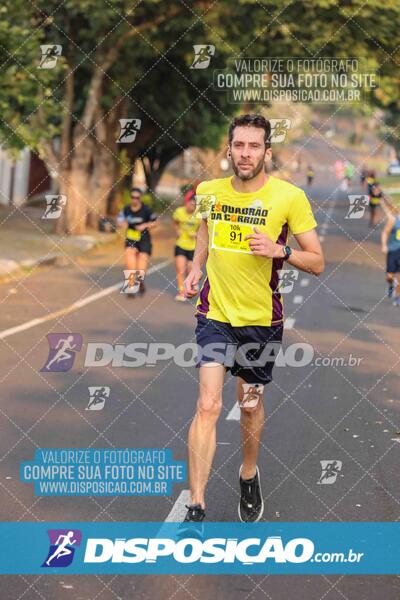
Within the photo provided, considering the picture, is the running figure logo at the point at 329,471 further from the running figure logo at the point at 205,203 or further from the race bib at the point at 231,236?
the running figure logo at the point at 205,203

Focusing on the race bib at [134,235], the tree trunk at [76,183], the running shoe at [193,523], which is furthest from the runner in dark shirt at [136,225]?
the running shoe at [193,523]

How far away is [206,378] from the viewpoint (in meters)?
7.33

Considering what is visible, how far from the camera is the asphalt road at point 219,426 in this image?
6582 mm

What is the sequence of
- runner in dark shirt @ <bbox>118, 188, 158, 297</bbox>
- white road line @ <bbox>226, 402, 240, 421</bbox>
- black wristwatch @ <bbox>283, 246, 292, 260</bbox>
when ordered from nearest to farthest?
black wristwatch @ <bbox>283, 246, 292, 260</bbox>, white road line @ <bbox>226, 402, 240, 421</bbox>, runner in dark shirt @ <bbox>118, 188, 158, 297</bbox>

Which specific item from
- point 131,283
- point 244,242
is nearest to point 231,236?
point 244,242

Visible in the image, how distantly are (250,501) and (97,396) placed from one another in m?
4.30

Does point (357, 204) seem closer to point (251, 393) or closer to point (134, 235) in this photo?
point (251, 393)

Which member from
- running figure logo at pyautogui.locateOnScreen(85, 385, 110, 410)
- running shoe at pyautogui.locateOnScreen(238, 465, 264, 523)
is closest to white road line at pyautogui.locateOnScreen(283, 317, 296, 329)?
running figure logo at pyautogui.locateOnScreen(85, 385, 110, 410)

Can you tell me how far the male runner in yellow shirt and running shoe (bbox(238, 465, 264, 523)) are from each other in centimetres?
54

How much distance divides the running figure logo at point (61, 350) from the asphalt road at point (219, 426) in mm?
114

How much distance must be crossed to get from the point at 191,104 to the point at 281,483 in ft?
123

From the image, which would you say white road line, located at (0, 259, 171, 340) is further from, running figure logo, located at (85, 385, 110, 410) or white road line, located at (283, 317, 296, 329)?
running figure logo, located at (85, 385, 110, 410)

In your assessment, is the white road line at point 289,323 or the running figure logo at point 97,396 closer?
the running figure logo at point 97,396

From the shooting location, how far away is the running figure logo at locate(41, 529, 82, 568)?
6793mm
